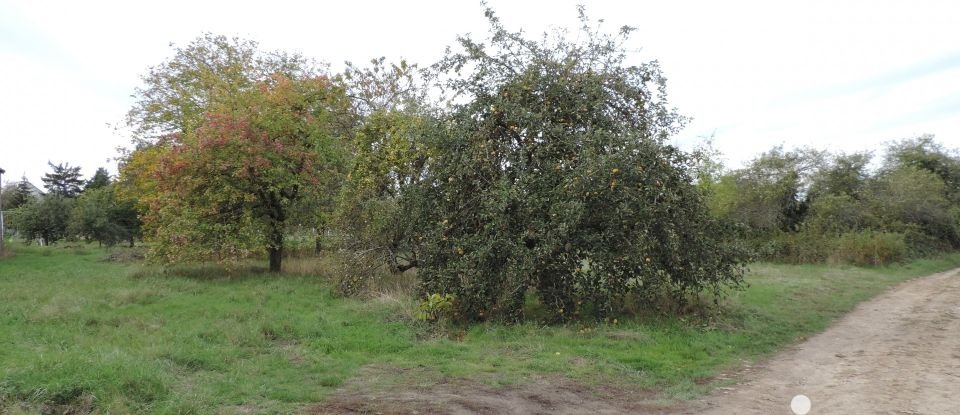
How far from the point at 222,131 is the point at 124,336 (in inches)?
356

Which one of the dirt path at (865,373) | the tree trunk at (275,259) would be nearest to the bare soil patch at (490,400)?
the dirt path at (865,373)

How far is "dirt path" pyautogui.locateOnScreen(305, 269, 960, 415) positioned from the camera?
588cm

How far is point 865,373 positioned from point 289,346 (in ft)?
25.4

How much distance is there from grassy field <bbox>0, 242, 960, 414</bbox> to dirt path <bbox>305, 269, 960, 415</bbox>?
390 mm

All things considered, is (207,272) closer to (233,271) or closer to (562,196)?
(233,271)

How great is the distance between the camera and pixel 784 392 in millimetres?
6625

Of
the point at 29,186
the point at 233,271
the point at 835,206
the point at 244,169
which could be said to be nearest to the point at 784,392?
the point at 244,169

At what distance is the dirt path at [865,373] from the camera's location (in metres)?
6.01

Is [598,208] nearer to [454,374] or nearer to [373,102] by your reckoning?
[454,374]

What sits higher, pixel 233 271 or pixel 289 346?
pixel 233 271

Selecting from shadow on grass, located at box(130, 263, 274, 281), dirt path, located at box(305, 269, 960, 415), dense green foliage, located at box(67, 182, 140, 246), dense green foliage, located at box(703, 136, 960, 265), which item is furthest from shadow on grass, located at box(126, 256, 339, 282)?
dense green foliage, located at box(703, 136, 960, 265)

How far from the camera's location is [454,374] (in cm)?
726

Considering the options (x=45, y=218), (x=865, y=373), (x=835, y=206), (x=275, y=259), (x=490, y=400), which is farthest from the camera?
(x=45, y=218)

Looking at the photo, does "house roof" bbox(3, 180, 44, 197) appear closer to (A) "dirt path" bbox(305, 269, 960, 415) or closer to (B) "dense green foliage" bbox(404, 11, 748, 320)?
(B) "dense green foliage" bbox(404, 11, 748, 320)
